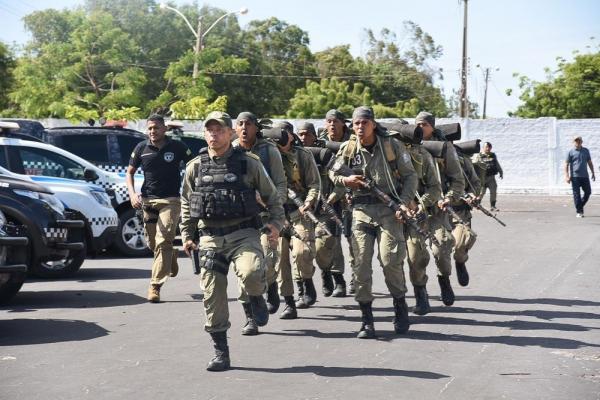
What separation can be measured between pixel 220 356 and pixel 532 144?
3031cm

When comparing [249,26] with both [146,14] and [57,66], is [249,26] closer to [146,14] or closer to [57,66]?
[146,14]

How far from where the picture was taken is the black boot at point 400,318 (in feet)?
30.1

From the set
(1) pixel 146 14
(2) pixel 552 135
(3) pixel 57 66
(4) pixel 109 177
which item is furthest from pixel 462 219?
(1) pixel 146 14

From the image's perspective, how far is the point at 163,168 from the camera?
11.6m

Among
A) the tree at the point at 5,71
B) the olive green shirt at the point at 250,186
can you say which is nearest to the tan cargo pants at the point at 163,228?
the olive green shirt at the point at 250,186

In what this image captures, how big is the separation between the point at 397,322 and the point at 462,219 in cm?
282

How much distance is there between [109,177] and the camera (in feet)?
52.0

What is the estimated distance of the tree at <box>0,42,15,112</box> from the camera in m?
55.2

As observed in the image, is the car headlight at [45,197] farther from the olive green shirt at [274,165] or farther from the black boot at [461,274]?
the black boot at [461,274]

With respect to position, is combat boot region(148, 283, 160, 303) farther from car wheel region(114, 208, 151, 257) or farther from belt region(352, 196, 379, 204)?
car wheel region(114, 208, 151, 257)

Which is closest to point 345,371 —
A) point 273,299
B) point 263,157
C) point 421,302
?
point 263,157

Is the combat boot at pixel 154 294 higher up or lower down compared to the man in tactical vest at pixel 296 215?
lower down

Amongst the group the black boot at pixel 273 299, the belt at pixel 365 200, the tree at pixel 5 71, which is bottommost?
the black boot at pixel 273 299

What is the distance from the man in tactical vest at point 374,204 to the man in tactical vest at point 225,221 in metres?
1.32
